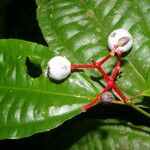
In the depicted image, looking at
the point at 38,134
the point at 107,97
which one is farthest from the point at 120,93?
the point at 38,134

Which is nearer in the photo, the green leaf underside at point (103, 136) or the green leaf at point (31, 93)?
the green leaf at point (31, 93)

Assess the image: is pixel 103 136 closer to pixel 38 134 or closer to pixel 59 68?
pixel 59 68

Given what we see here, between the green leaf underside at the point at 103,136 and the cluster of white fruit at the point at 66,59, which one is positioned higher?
the cluster of white fruit at the point at 66,59

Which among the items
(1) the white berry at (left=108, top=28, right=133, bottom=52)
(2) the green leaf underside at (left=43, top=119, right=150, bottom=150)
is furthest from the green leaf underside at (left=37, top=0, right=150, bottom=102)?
(2) the green leaf underside at (left=43, top=119, right=150, bottom=150)

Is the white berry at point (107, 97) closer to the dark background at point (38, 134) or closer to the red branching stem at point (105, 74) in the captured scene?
the red branching stem at point (105, 74)

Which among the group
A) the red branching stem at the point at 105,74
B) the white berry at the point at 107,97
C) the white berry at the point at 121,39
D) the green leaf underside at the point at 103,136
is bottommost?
the green leaf underside at the point at 103,136

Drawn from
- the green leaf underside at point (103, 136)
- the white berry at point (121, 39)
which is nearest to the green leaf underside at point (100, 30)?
the white berry at point (121, 39)

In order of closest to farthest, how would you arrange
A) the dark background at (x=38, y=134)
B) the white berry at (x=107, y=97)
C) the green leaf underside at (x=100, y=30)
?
the white berry at (x=107, y=97), the green leaf underside at (x=100, y=30), the dark background at (x=38, y=134)

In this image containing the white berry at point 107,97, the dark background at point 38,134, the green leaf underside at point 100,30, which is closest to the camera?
the white berry at point 107,97

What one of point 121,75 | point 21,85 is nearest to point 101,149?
point 121,75
